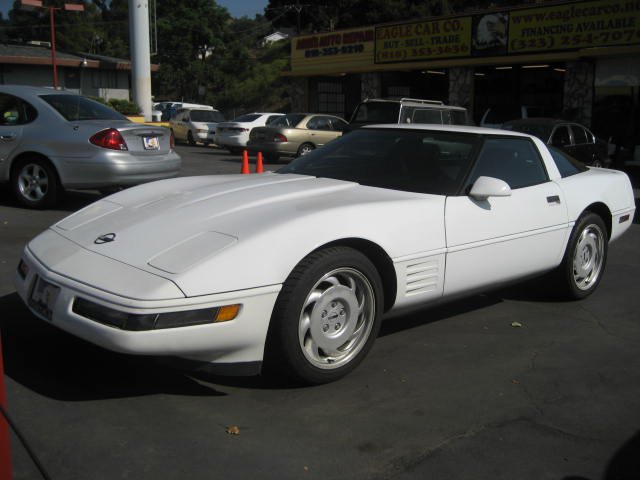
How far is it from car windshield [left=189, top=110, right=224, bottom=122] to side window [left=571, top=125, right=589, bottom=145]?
13805 millimetres

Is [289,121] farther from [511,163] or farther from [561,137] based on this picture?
[511,163]

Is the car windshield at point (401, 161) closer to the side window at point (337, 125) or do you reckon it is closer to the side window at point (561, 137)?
the side window at point (561, 137)

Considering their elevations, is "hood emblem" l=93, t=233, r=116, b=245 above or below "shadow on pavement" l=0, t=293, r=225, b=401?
above

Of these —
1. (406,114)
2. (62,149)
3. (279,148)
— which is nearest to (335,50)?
(279,148)

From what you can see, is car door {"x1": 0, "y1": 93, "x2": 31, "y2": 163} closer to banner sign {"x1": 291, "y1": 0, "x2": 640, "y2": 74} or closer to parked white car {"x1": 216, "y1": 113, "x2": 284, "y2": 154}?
parked white car {"x1": 216, "y1": 113, "x2": 284, "y2": 154}

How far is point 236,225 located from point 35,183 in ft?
19.8

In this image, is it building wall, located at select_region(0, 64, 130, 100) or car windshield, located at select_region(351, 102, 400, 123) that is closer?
car windshield, located at select_region(351, 102, 400, 123)

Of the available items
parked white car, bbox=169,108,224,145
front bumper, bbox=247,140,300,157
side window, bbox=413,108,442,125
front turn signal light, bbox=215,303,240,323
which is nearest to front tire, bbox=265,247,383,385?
front turn signal light, bbox=215,303,240,323

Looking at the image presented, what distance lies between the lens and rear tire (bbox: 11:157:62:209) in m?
8.49

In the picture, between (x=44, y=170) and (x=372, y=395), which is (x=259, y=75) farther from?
(x=372, y=395)

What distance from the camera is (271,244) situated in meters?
3.33

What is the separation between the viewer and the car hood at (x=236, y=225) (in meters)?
3.21

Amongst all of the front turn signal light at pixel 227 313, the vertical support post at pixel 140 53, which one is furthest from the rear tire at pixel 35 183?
the vertical support post at pixel 140 53

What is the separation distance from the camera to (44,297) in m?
3.37
